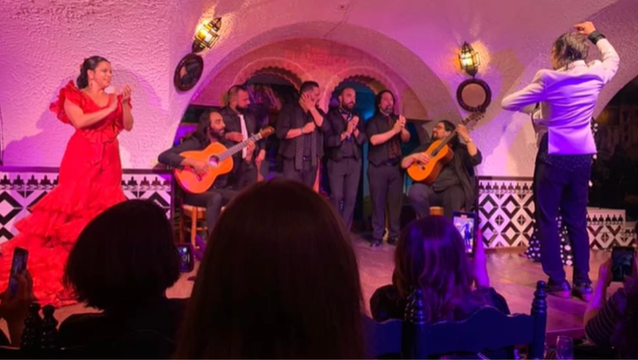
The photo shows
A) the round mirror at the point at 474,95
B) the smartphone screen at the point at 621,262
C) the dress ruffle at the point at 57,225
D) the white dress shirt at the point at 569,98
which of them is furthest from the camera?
the round mirror at the point at 474,95

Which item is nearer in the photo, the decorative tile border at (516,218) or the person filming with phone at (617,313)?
the person filming with phone at (617,313)

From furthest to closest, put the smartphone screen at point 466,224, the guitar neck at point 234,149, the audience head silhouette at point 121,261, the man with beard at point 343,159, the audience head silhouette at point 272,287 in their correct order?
the man with beard at point 343,159 < the guitar neck at point 234,149 < the smartphone screen at point 466,224 < the audience head silhouette at point 121,261 < the audience head silhouette at point 272,287

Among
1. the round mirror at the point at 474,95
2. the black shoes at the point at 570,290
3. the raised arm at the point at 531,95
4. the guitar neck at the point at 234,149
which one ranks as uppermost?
the round mirror at the point at 474,95

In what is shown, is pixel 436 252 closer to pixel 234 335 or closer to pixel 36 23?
pixel 234 335

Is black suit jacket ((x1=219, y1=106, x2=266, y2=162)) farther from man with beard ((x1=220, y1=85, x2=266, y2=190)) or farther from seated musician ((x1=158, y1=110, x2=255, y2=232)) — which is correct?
seated musician ((x1=158, y1=110, x2=255, y2=232))

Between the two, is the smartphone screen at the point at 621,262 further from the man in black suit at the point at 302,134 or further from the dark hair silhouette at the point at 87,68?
the man in black suit at the point at 302,134

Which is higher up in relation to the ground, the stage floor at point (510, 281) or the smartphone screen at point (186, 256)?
the smartphone screen at point (186, 256)

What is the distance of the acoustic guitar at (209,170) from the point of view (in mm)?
5129

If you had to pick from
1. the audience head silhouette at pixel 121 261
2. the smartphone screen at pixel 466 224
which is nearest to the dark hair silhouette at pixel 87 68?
the smartphone screen at pixel 466 224

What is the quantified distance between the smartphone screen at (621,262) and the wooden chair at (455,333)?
3.40 feet

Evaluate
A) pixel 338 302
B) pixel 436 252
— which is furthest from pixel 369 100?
pixel 338 302

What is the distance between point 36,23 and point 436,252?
420 centimetres

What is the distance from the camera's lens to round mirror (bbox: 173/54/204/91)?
5105 mm

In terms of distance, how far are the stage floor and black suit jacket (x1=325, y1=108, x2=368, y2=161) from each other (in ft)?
3.51
